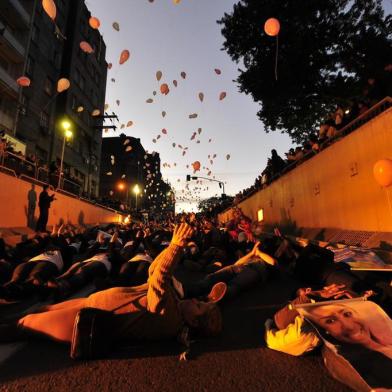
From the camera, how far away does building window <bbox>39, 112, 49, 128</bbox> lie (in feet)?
88.4

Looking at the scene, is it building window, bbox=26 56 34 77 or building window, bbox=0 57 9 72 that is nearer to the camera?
building window, bbox=0 57 9 72

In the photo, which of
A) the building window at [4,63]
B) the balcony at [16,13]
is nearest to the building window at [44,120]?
the building window at [4,63]

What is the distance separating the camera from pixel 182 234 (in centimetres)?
287

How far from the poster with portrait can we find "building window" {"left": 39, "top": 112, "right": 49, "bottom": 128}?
29.1 metres

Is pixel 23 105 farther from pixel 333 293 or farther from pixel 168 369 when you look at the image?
pixel 333 293

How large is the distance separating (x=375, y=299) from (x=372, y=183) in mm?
5166

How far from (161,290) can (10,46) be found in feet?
82.8

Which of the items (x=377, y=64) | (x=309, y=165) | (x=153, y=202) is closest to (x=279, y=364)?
(x=309, y=165)

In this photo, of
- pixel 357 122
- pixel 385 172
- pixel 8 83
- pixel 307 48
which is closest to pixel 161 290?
pixel 385 172

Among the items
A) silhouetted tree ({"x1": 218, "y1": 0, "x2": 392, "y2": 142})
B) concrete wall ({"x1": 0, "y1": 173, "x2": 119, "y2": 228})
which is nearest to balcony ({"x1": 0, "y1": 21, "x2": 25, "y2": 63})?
concrete wall ({"x1": 0, "y1": 173, "x2": 119, "y2": 228})

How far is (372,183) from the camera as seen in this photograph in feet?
25.1

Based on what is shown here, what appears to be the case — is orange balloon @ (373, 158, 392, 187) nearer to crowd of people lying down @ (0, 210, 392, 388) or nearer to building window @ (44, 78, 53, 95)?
crowd of people lying down @ (0, 210, 392, 388)

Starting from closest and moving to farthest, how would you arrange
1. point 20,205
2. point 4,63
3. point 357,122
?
1. point 357,122
2. point 20,205
3. point 4,63

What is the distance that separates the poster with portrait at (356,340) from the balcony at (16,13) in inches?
1073
